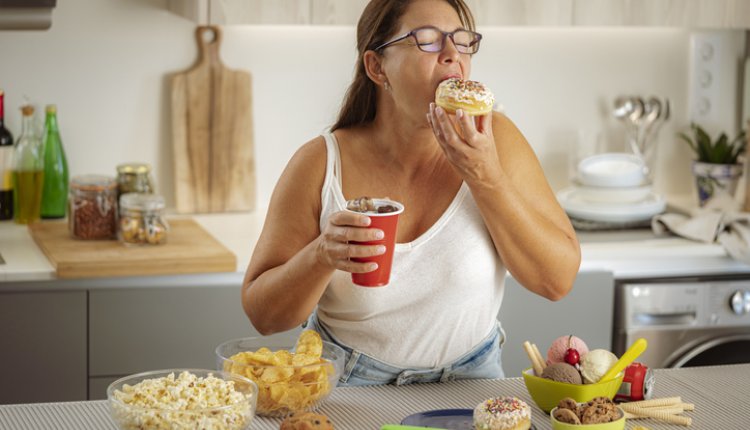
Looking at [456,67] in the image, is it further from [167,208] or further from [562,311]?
[167,208]

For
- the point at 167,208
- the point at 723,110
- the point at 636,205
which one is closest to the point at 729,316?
the point at 636,205

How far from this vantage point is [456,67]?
189 centimetres

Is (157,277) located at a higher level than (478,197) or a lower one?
lower

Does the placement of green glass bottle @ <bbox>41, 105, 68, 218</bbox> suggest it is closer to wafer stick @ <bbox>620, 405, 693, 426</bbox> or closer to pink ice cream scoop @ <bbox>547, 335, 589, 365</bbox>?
pink ice cream scoop @ <bbox>547, 335, 589, 365</bbox>

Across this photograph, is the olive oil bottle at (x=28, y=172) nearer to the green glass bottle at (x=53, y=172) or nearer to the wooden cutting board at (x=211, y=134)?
the green glass bottle at (x=53, y=172)

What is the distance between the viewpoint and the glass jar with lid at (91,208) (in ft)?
9.38

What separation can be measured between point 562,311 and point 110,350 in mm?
1202

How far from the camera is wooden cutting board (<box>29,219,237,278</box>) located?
265 centimetres

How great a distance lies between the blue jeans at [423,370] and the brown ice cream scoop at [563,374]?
0.25 meters

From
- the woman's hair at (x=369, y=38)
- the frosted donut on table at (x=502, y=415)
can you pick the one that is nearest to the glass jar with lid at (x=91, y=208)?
the woman's hair at (x=369, y=38)

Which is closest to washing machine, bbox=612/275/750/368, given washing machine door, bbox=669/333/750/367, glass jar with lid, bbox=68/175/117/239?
washing machine door, bbox=669/333/750/367

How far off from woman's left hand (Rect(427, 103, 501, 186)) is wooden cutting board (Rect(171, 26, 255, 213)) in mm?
1553

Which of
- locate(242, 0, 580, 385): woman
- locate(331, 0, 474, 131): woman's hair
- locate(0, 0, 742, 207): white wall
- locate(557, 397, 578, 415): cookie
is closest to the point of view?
locate(557, 397, 578, 415): cookie

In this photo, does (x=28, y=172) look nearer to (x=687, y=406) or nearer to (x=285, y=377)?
(x=285, y=377)
